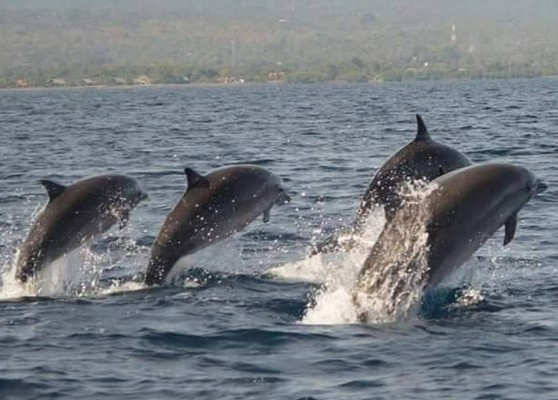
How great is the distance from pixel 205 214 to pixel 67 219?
182 cm

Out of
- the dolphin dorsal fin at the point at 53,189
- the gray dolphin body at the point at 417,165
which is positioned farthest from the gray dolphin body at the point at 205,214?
the gray dolphin body at the point at 417,165

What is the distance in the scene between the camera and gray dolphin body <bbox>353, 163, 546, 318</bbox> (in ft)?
55.4

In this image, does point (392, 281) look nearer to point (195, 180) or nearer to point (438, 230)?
point (438, 230)

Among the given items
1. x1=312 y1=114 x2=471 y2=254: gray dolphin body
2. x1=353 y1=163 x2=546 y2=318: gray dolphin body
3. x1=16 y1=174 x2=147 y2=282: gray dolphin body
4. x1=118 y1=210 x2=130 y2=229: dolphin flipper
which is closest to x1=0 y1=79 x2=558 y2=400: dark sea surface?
x1=16 y1=174 x2=147 y2=282: gray dolphin body

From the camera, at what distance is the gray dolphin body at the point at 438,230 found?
1689 centimetres

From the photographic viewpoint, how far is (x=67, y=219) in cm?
1944

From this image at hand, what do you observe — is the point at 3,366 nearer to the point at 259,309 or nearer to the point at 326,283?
the point at 259,309

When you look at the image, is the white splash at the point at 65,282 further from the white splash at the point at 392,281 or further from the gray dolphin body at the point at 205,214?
the white splash at the point at 392,281

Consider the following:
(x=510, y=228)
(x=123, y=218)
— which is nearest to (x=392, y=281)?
(x=510, y=228)

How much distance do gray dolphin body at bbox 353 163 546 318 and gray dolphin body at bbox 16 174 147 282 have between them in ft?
13.4

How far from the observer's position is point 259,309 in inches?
719

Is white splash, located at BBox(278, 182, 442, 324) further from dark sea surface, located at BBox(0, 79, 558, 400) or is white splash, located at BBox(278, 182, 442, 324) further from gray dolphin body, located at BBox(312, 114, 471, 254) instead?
gray dolphin body, located at BBox(312, 114, 471, 254)

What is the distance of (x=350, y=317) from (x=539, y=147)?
28.3 metres

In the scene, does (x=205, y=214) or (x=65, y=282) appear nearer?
(x=205, y=214)
